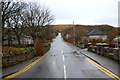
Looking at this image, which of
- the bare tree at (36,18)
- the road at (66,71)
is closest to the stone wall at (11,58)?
the road at (66,71)

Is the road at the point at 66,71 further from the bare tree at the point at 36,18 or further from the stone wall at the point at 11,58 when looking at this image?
the bare tree at the point at 36,18

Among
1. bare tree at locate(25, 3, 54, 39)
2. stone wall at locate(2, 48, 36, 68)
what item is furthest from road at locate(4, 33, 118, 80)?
bare tree at locate(25, 3, 54, 39)

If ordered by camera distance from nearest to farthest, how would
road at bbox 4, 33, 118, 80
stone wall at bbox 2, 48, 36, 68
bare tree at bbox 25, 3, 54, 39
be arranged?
road at bbox 4, 33, 118, 80 → stone wall at bbox 2, 48, 36, 68 → bare tree at bbox 25, 3, 54, 39

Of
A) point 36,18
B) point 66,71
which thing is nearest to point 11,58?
point 66,71

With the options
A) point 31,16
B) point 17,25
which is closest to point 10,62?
point 17,25

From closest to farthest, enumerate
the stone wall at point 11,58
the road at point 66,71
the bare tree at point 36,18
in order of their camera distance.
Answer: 1. the road at point 66,71
2. the stone wall at point 11,58
3. the bare tree at point 36,18

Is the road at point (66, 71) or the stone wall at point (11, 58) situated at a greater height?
the stone wall at point (11, 58)

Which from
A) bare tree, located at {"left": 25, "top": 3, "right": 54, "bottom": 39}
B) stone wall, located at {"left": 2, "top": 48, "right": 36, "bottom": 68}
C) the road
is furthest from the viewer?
bare tree, located at {"left": 25, "top": 3, "right": 54, "bottom": 39}

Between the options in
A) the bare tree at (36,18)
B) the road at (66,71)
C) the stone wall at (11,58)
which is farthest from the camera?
the bare tree at (36,18)

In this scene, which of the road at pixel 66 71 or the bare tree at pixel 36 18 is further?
the bare tree at pixel 36 18

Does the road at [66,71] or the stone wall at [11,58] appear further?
the stone wall at [11,58]

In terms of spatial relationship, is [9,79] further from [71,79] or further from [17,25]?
[17,25]

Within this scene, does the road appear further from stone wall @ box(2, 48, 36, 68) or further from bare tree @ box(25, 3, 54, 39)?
bare tree @ box(25, 3, 54, 39)

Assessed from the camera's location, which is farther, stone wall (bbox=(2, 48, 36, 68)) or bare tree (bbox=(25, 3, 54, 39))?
bare tree (bbox=(25, 3, 54, 39))
